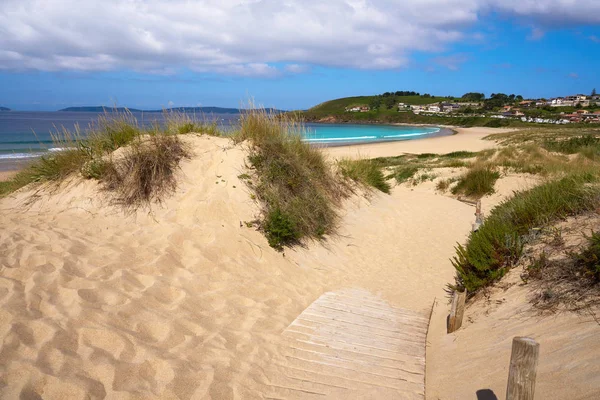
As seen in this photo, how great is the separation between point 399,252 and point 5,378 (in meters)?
6.82

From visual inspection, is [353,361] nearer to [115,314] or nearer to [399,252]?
[115,314]

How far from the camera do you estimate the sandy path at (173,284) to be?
3.26 m

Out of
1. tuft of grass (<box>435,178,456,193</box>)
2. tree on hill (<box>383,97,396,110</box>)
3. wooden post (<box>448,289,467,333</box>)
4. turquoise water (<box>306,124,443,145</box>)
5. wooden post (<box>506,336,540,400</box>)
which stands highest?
tree on hill (<box>383,97,396,110</box>)

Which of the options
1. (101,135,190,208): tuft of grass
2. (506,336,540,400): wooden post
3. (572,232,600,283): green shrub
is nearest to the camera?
(506,336,540,400): wooden post

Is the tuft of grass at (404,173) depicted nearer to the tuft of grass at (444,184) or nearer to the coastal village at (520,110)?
the tuft of grass at (444,184)

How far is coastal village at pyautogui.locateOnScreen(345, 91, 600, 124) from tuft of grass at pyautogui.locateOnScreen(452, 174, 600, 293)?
83.7 metres

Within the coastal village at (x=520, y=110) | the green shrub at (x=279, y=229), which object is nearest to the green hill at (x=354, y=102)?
the coastal village at (x=520, y=110)

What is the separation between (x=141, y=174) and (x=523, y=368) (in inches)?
256

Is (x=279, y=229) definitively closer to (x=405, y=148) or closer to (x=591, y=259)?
(x=591, y=259)

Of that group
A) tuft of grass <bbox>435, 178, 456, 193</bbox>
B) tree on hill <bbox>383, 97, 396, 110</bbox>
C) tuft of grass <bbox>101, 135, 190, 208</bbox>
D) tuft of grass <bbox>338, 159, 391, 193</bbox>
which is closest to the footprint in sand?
tuft of grass <bbox>101, 135, 190, 208</bbox>

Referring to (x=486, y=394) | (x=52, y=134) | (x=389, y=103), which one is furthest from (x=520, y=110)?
(x=486, y=394)

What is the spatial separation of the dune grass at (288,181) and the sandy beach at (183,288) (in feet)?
0.90

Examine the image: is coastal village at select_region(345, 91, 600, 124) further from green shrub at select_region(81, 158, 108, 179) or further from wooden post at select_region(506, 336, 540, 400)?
wooden post at select_region(506, 336, 540, 400)

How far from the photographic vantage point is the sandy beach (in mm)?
3256
